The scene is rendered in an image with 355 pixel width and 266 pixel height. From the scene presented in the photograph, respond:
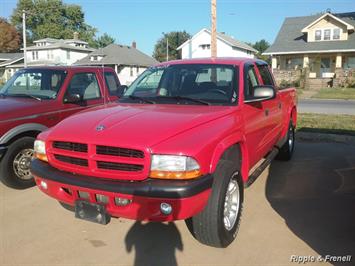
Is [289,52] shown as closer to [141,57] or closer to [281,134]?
[141,57]

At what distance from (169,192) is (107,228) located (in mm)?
1436

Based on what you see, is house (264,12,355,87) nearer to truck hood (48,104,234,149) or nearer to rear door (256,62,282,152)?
rear door (256,62,282,152)

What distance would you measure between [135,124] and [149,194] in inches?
29.8

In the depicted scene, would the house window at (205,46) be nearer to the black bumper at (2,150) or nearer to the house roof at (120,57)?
the house roof at (120,57)

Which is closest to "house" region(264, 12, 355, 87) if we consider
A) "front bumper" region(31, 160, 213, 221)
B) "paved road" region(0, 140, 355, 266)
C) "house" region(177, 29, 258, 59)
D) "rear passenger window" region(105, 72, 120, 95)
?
"house" region(177, 29, 258, 59)

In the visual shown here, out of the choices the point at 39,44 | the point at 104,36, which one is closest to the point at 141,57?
the point at 39,44

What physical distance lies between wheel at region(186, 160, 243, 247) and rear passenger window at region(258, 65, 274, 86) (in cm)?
223

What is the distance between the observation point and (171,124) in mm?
3436

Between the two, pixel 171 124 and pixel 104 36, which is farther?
pixel 104 36

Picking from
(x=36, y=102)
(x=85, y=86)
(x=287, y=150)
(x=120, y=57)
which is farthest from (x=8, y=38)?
(x=287, y=150)

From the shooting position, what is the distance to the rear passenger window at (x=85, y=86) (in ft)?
21.2

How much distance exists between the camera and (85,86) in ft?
22.1

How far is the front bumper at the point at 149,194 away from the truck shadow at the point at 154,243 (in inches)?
20.6

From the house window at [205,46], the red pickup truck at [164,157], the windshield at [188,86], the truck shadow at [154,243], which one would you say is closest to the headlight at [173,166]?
the red pickup truck at [164,157]
